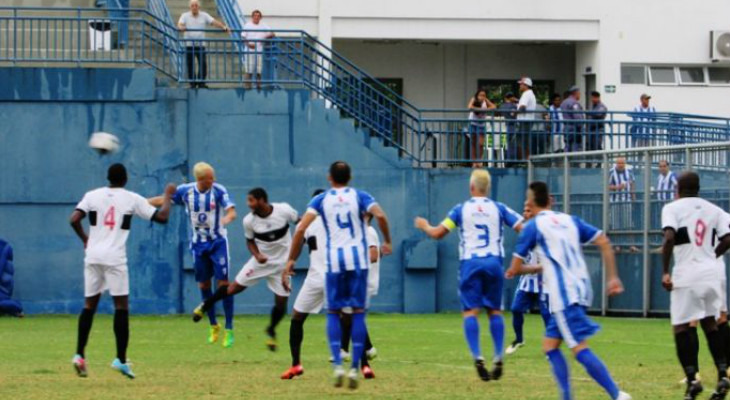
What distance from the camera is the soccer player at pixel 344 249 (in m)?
15.0

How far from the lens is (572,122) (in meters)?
32.0

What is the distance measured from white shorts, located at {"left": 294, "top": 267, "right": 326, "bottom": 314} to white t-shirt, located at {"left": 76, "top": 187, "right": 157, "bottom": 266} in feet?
6.49

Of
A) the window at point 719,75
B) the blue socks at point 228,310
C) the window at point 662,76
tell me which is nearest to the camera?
the blue socks at point 228,310

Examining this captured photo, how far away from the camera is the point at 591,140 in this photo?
3247cm

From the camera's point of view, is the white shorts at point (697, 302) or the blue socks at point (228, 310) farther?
the blue socks at point (228, 310)

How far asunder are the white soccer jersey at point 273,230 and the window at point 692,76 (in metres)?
22.5

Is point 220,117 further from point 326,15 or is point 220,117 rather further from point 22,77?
point 326,15

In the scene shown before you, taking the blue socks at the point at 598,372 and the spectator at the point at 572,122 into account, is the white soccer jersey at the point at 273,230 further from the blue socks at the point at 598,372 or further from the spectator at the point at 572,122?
the spectator at the point at 572,122

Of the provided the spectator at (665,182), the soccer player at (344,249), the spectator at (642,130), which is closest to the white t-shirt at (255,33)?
the spectator at (642,130)

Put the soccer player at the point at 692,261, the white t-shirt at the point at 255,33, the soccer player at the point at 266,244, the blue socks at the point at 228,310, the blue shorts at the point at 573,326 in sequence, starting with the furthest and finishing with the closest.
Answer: the white t-shirt at the point at 255,33
the blue socks at the point at 228,310
the soccer player at the point at 266,244
the soccer player at the point at 692,261
the blue shorts at the point at 573,326

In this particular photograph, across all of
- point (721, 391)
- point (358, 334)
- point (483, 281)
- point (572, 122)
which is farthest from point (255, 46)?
point (721, 391)

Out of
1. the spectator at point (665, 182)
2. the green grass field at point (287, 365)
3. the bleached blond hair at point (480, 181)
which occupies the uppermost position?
the spectator at point (665, 182)

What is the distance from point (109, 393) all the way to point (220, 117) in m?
15.9

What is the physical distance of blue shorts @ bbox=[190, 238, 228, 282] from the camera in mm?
21375
